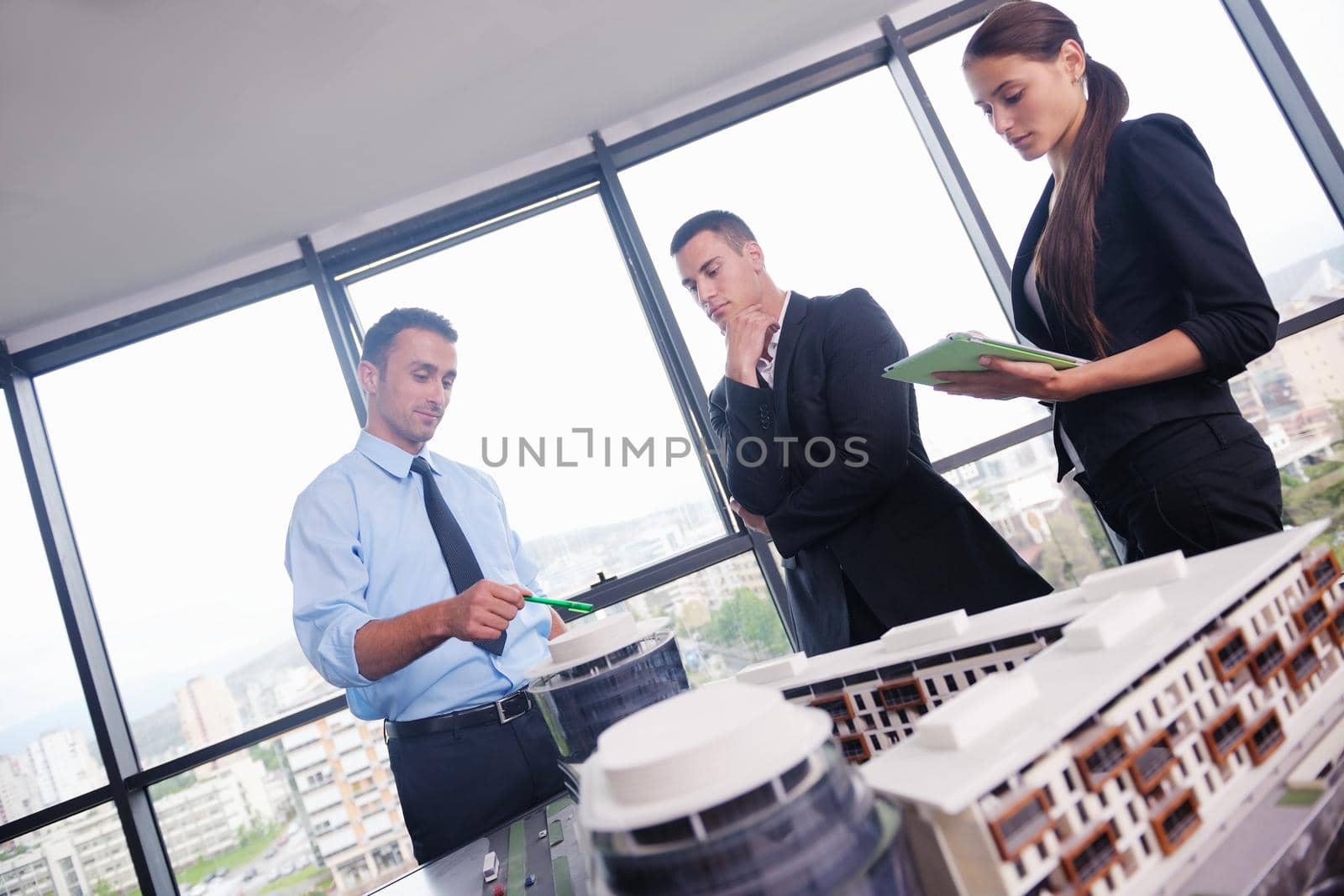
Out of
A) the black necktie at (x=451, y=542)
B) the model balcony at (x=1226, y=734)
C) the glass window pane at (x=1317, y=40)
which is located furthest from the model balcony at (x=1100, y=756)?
the glass window pane at (x=1317, y=40)

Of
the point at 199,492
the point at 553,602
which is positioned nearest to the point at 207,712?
the point at 199,492

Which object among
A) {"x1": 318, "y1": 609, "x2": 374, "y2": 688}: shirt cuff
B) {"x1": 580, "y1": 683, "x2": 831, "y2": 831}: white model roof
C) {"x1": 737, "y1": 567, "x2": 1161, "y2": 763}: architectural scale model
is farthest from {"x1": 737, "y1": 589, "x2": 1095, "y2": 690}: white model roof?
{"x1": 318, "y1": 609, "x2": 374, "y2": 688}: shirt cuff

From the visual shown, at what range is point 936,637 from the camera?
79 centimetres

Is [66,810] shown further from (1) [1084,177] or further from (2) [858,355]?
(1) [1084,177]

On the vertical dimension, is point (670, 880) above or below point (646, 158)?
below

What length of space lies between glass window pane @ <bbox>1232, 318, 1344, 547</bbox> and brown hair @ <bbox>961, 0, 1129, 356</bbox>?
230cm

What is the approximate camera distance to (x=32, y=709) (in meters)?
2.81

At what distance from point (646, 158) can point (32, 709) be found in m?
3.13

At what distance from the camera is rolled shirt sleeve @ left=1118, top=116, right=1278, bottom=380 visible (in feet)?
3.43

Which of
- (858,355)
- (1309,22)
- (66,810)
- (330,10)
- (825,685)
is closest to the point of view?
(825,685)

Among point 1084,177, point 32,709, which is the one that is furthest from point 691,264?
point 32,709

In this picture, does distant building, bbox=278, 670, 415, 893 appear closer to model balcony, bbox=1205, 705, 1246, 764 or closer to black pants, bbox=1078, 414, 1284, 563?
black pants, bbox=1078, 414, 1284, 563

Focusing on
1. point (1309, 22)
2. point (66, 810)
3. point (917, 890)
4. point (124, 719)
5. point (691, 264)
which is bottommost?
point (917, 890)

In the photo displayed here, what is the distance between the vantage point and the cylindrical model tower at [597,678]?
101cm
